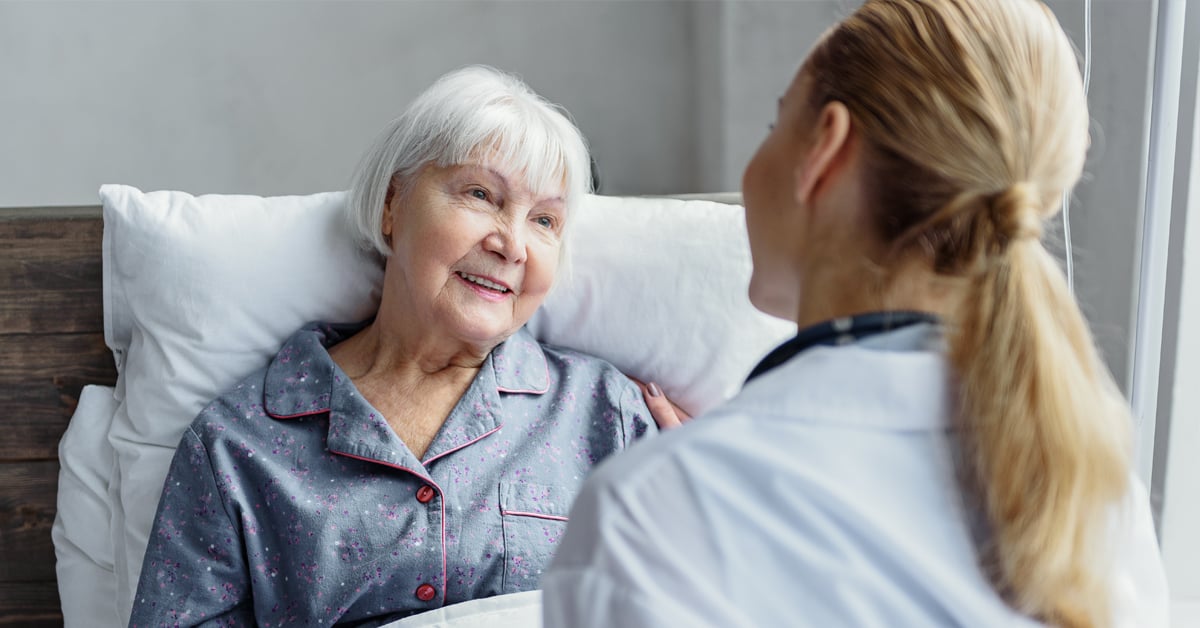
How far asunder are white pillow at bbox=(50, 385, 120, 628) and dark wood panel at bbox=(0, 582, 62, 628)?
2.7 inches

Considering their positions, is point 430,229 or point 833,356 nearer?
point 833,356

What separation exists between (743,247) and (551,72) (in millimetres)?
1321

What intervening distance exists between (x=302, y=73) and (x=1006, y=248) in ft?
7.33

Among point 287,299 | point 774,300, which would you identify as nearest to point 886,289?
point 774,300

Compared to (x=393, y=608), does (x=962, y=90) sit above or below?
above

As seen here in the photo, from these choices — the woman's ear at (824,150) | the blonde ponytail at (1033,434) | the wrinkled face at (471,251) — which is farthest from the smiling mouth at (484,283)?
the blonde ponytail at (1033,434)

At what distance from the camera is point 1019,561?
0.66m

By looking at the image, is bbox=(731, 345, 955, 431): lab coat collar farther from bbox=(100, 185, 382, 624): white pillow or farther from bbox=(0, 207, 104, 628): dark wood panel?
bbox=(0, 207, 104, 628): dark wood panel

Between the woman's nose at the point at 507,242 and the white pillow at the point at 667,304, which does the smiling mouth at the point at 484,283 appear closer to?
the woman's nose at the point at 507,242

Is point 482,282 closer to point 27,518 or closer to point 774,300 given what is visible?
point 774,300

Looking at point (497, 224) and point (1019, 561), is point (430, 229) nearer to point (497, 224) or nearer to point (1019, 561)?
point (497, 224)

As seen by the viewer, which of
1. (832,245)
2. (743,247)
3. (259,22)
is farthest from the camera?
(259,22)

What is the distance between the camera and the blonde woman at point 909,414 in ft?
2.10

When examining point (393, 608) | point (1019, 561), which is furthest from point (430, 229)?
point (1019, 561)
